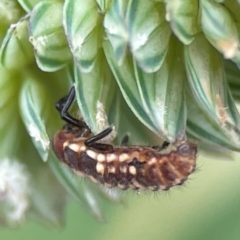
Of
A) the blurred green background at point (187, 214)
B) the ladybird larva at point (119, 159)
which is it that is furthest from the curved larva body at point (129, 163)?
the blurred green background at point (187, 214)

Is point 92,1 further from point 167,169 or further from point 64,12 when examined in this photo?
point 167,169

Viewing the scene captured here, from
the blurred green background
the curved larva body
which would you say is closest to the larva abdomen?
the curved larva body

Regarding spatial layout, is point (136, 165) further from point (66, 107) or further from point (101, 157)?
point (66, 107)

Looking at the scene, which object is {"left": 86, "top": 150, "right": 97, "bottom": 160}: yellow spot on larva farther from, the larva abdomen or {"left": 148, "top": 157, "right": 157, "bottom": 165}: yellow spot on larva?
{"left": 148, "top": 157, "right": 157, "bottom": 165}: yellow spot on larva

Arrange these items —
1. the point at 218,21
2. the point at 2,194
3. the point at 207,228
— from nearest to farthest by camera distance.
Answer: the point at 218,21
the point at 2,194
the point at 207,228

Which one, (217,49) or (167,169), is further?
(167,169)

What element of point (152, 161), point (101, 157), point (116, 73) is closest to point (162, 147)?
point (152, 161)

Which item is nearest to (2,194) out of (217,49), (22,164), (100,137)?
(22,164)

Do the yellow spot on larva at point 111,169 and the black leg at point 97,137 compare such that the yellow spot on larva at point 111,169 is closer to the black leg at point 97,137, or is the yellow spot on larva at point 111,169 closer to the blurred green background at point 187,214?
the black leg at point 97,137
